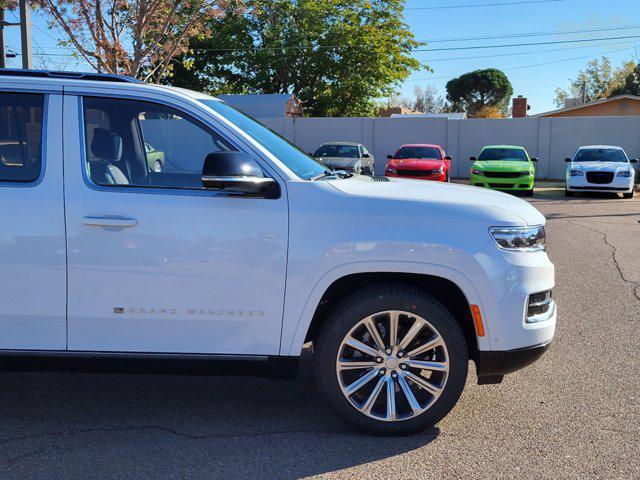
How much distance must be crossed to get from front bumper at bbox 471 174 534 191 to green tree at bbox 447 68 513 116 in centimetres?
6280

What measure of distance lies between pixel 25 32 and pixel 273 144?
12878 millimetres

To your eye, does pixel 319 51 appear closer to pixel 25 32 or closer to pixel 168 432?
pixel 25 32

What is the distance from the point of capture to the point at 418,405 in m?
3.85

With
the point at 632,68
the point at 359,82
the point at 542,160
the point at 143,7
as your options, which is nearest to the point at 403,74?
the point at 359,82

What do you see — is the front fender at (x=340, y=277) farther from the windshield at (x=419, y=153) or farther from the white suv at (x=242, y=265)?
the windshield at (x=419, y=153)

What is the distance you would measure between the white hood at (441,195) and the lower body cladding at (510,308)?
0.25 m

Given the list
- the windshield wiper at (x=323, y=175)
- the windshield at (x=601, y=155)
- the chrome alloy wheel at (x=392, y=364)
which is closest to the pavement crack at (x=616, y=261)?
the chrome alloy wheel at (x=392, y=364)

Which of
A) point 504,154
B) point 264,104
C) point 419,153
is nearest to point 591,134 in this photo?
point 504,154

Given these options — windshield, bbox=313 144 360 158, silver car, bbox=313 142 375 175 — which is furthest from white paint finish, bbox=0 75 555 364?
windshield, bbox=313 144 360 158

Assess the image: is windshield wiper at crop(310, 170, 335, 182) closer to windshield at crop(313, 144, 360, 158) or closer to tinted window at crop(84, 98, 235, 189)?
tinted window at crop(84, 98, 235, 189)

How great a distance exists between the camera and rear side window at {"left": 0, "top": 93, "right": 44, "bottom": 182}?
12.3 ft

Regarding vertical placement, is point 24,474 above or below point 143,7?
below

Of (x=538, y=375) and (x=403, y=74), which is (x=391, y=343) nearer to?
(x=538, y=375)

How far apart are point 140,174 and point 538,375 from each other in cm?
321
